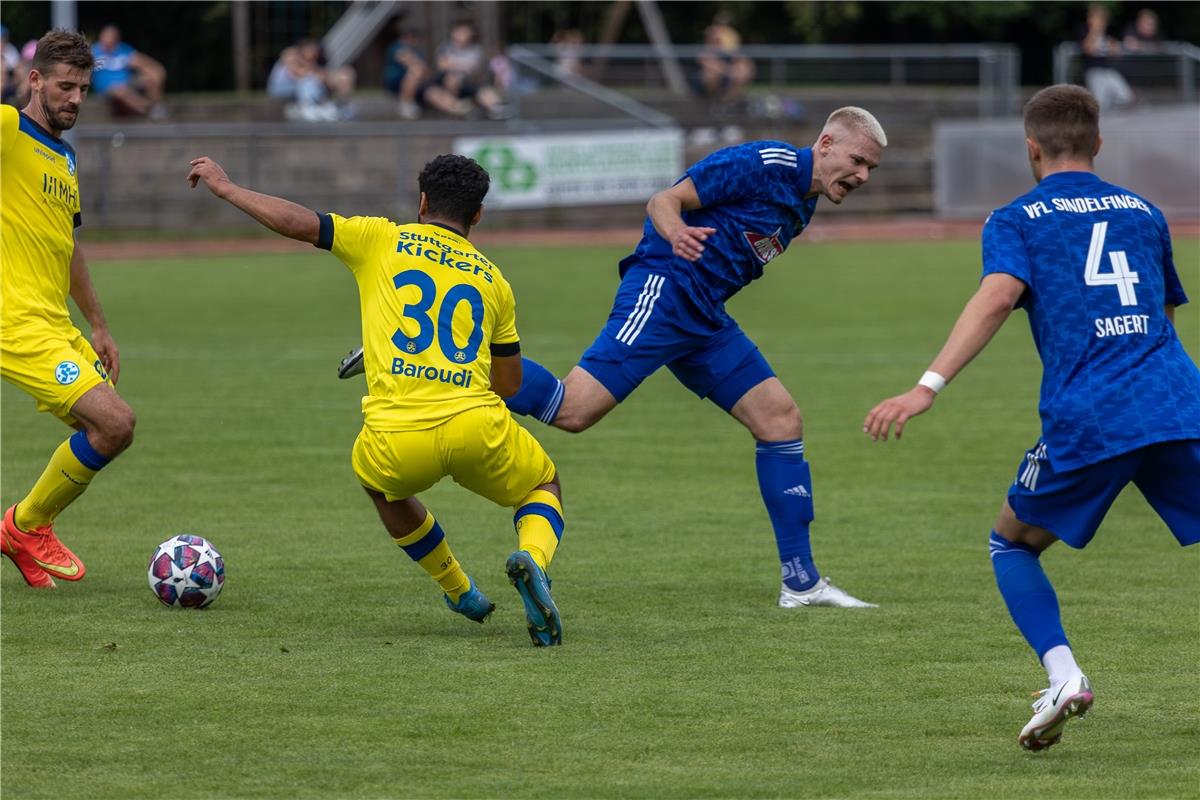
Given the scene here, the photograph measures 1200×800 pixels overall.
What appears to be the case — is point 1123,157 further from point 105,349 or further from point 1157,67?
point 105,349

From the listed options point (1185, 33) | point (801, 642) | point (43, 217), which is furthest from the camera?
point (1185, 33)

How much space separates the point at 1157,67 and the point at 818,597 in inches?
1034

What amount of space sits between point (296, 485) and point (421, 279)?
405 centimetres

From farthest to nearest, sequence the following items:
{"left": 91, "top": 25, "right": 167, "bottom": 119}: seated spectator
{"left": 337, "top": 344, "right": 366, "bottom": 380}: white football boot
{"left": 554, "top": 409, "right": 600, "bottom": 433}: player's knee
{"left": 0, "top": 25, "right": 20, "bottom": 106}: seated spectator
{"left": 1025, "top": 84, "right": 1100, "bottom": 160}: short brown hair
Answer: {"left": 91, "top": 25, "right": 167, "bottom": 119}: seated spectator, {"left": 0, "top": 25, "right": 20, "bottom": 106}: seated spectator, {"left": 554, "top": 409, "right": 600, "bottom": 433}: player's knee, {"left": 337, "top": 344, "right": 366, "bottom": 380}: white football boot, {"left": 1025, "top": 84, "right": 1100, "bottom": 160}: short brown hair

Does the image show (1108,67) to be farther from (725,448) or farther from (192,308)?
(725,448)

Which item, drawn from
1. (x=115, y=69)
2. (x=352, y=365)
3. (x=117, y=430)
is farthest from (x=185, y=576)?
(x=115, y=69)

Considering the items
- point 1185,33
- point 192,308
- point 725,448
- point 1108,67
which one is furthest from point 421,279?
point 1185,33

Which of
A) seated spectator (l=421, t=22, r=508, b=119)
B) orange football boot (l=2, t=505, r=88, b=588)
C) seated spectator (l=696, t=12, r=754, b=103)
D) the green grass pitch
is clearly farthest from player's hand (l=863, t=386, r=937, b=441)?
seated spectator (l=696, t=12, r=754, b=103)

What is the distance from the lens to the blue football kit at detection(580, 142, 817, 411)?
724cm

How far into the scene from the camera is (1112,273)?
506 cm

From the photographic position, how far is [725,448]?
11.6m

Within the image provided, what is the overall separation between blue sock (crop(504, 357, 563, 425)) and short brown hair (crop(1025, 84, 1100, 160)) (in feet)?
8.31

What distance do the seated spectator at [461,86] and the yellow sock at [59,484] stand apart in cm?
2295

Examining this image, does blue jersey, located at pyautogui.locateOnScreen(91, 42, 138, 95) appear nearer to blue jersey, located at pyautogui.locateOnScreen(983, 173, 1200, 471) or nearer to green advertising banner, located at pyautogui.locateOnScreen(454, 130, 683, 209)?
green advertising banner, located at pyautogui.locateOnScreen(454, 130, 683, 209)
